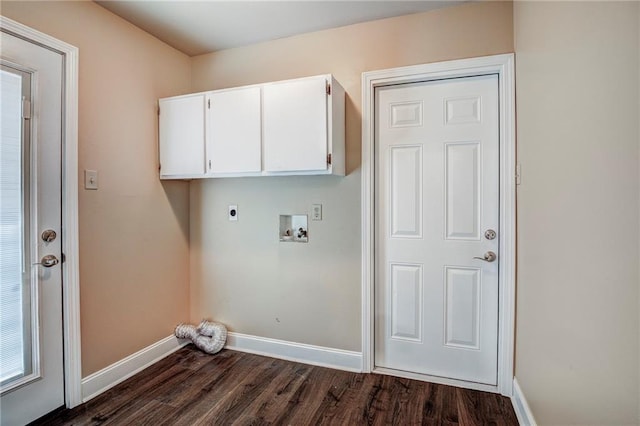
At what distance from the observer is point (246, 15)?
2.19 meters

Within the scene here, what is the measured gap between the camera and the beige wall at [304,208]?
215cm

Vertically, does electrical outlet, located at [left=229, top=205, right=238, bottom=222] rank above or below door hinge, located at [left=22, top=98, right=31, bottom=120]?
below

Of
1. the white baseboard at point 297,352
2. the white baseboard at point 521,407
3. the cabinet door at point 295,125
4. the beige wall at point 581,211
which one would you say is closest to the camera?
the beige wall at point 581,211

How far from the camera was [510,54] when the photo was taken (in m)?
1.99

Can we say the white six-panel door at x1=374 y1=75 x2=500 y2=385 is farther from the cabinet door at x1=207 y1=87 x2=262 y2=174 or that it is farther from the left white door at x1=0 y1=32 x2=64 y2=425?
the left white door at x1=0 y1=32 x2=64 y2=425

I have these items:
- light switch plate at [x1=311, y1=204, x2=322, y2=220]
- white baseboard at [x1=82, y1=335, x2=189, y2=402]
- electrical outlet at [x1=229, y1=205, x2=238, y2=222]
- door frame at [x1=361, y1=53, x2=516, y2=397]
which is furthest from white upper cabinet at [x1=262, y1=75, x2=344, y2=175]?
white baseboard at [x1=82, y1=335, x2=189, y2=402]

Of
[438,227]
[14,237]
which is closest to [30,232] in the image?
[14,237]

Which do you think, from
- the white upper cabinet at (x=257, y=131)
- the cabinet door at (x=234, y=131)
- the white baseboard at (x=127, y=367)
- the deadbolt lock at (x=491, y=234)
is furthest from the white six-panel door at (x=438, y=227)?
the white baseboard at (x=127, y=367)

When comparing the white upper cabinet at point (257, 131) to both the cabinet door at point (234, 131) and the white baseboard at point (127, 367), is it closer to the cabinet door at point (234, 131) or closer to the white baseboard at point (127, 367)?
the cabinet door at point (234, 131)

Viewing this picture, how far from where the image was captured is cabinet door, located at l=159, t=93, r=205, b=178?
7.92 feet

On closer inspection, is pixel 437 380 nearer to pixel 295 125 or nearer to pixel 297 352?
pixel 297 352

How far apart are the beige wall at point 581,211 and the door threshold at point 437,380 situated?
1.31 ft

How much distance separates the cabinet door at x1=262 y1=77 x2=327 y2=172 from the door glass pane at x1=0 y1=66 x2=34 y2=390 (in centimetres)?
135

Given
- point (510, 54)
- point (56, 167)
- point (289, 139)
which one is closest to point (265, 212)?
point (289, 139)
